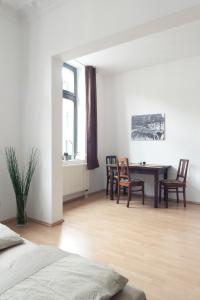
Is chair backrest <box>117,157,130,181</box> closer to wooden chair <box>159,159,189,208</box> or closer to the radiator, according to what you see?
wooden chair <box>159,159,189,208</box>

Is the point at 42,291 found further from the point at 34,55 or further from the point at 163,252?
the point at 34,55

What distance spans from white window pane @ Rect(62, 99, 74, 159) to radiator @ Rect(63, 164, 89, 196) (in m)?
0.38

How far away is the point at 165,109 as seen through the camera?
5.16 metres

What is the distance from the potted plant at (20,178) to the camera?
3.35 m

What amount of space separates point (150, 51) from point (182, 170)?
94.4 inches

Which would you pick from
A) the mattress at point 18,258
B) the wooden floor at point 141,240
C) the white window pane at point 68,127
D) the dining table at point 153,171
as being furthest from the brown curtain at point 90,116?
the mattress at point 18,258

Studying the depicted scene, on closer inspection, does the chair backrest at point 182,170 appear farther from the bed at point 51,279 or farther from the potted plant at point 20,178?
the bed at point 51,279

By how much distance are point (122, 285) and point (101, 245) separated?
1.82m

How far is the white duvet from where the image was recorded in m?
0.89

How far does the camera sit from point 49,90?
3.39 m

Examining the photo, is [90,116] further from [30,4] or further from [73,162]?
[30,4]

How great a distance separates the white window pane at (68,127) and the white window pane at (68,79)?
289mm

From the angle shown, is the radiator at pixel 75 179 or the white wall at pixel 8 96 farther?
the radiator at pixel 75 179

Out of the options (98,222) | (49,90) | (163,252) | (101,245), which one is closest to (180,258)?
(163,252)
